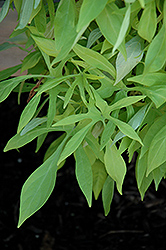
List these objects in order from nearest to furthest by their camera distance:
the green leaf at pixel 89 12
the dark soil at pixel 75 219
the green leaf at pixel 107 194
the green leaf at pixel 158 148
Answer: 1. the green leaf at pixel 89 12
2. the green leaf at pixel 158 148
3. the green leaf at pixel 107 194
4. the dark soil at pixel 75 219

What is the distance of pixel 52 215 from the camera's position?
105cm

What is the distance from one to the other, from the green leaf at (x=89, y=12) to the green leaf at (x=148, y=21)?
0.04 m

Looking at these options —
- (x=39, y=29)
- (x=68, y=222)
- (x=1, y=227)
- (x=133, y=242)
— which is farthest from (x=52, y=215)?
(x=39, y=29)

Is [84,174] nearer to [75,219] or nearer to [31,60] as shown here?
Answer: [31,60]

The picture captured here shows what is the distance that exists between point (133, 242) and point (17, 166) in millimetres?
457

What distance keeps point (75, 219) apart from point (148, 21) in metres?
0.94

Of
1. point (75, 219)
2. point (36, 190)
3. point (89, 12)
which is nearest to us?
point (89, 12)

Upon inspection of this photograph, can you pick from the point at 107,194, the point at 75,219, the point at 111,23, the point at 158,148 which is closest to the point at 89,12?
the point at 111,23

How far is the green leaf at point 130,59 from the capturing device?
24 cm

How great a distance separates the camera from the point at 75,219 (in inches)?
41.7

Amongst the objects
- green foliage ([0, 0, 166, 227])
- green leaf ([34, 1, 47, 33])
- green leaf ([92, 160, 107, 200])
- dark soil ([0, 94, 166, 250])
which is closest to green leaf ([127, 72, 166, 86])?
green foliage ([0, 0, 166, 227])

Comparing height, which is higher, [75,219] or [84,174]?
[84,174]

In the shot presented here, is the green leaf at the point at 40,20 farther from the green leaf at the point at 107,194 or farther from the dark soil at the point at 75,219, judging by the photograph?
the dark soil at the point at 75,219

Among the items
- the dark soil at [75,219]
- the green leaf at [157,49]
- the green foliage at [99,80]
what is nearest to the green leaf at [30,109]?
the green foliage at [99,80]
